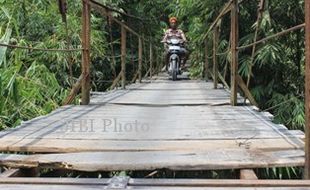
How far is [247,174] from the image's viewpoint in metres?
1.61

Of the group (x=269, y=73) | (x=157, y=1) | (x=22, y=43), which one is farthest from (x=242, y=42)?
(x=157, y=1)

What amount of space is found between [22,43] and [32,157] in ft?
10.9

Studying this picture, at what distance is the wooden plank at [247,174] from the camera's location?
1566mm

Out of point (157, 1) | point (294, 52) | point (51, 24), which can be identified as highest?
point (157, 1)

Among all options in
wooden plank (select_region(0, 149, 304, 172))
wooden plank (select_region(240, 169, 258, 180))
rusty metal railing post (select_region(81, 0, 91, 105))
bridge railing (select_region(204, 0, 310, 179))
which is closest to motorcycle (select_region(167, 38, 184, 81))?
bridge railing (select_region(204, 0, 310, 179))

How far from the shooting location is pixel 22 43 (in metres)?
4.93

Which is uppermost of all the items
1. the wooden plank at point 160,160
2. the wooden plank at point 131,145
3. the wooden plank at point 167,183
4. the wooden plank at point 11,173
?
the wooden plank at point 131,145

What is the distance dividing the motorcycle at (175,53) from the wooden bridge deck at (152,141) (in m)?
4.57

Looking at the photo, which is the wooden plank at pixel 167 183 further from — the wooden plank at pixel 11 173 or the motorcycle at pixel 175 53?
the motorcycle at pixel 175 53

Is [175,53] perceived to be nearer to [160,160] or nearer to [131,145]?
[131,145]

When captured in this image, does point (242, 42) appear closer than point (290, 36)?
No

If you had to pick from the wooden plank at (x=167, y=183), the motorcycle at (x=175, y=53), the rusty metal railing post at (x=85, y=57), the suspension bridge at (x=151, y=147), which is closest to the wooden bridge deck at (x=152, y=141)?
the suspension bridge at (x=151, y=147)

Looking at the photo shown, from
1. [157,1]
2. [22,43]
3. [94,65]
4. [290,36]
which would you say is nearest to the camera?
[22,43]

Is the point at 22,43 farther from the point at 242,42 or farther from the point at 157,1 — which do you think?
the point at 157,1
